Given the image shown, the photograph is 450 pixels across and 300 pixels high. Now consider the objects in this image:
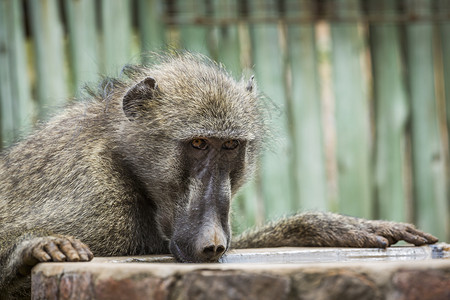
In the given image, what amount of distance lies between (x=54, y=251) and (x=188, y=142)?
3.44ft

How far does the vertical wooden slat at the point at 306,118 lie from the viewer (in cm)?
621

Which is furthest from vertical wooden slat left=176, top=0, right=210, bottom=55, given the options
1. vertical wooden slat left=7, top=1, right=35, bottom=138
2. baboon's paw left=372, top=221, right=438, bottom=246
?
baboon's paw left=372, top=221, right=438, bottom=246

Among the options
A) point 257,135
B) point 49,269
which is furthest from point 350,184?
point 49,269

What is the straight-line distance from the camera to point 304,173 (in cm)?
623

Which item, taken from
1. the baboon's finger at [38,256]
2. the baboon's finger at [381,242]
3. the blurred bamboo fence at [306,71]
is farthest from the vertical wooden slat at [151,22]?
the baboon's finger at [38,256]

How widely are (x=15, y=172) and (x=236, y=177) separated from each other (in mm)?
1254

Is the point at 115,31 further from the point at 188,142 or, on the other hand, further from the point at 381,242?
the point at 381,242

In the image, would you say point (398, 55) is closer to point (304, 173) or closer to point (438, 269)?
point (304, 173)

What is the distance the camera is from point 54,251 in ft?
10.2

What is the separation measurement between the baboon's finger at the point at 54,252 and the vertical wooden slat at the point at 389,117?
375cm

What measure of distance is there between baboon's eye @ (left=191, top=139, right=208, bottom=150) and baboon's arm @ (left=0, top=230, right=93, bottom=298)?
862 mm

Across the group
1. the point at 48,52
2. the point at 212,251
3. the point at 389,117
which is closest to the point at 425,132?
the point at 389,117

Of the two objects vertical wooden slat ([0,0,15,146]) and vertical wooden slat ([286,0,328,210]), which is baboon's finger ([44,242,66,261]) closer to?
vertical wooden slat ([0,0,15,146])

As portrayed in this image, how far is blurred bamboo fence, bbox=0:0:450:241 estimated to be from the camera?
6.02 meters
